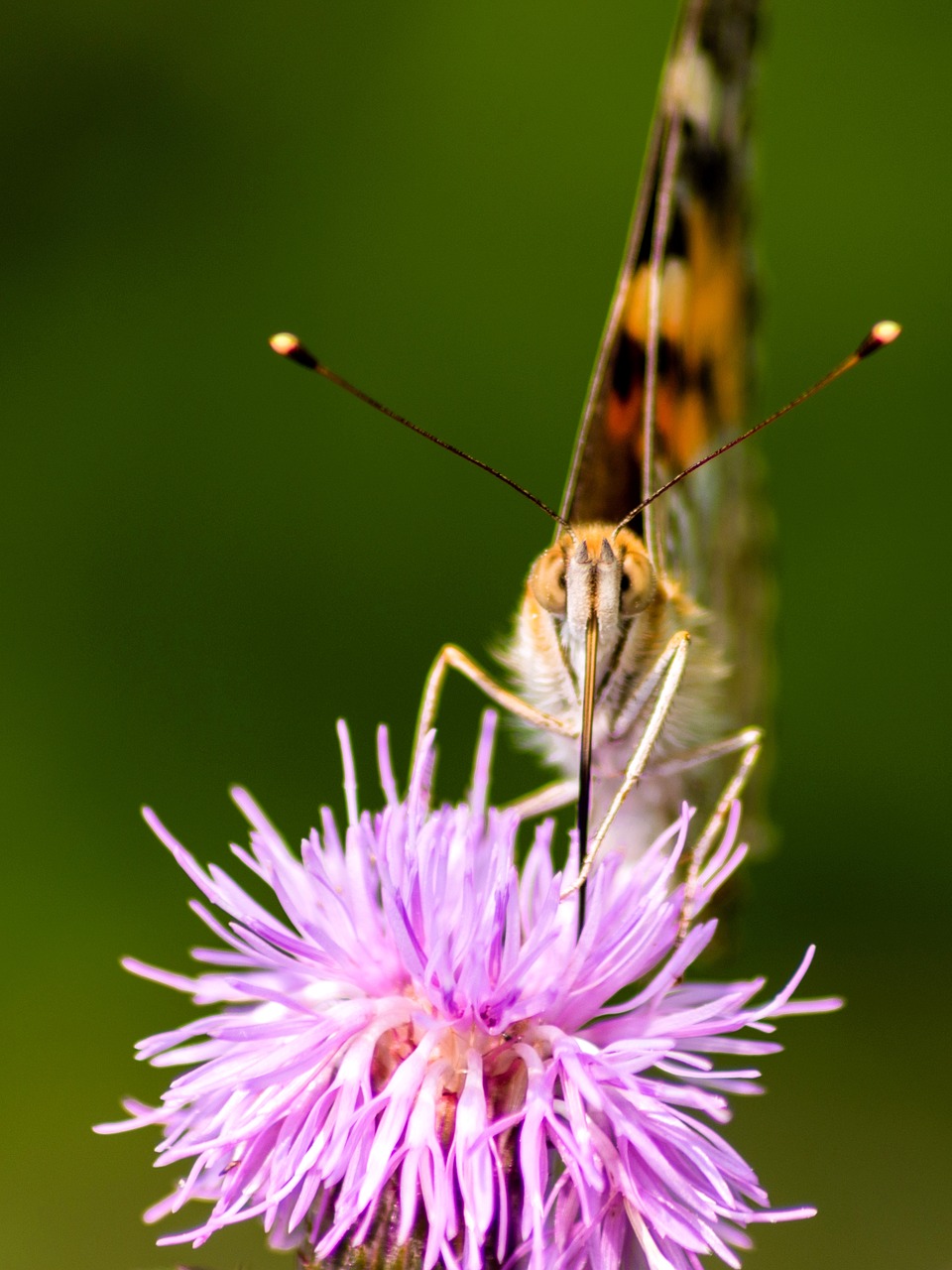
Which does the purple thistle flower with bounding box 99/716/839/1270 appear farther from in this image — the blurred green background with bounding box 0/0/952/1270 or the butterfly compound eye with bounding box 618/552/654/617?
the blurred green background with bounding box 0/0/952/1270

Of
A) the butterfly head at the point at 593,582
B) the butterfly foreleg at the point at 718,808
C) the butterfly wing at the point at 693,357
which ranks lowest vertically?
the butterfly foreleg at the point at 718,808

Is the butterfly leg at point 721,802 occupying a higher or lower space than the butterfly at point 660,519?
lower

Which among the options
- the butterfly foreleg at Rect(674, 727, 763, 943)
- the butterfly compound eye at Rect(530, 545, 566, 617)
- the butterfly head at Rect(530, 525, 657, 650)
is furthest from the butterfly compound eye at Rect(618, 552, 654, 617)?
the butterfly foreleg at Rect(674, 727, 763, 943)

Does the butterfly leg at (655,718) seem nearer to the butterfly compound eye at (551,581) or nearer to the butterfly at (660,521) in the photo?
the butterfly at (660,521)

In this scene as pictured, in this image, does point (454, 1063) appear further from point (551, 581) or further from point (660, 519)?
point (660, 519)

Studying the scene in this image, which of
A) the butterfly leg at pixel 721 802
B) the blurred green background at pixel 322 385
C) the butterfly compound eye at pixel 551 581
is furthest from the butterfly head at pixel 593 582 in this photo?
the blurred green background at pixel 322 385

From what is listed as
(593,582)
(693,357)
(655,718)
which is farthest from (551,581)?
(693,357)
